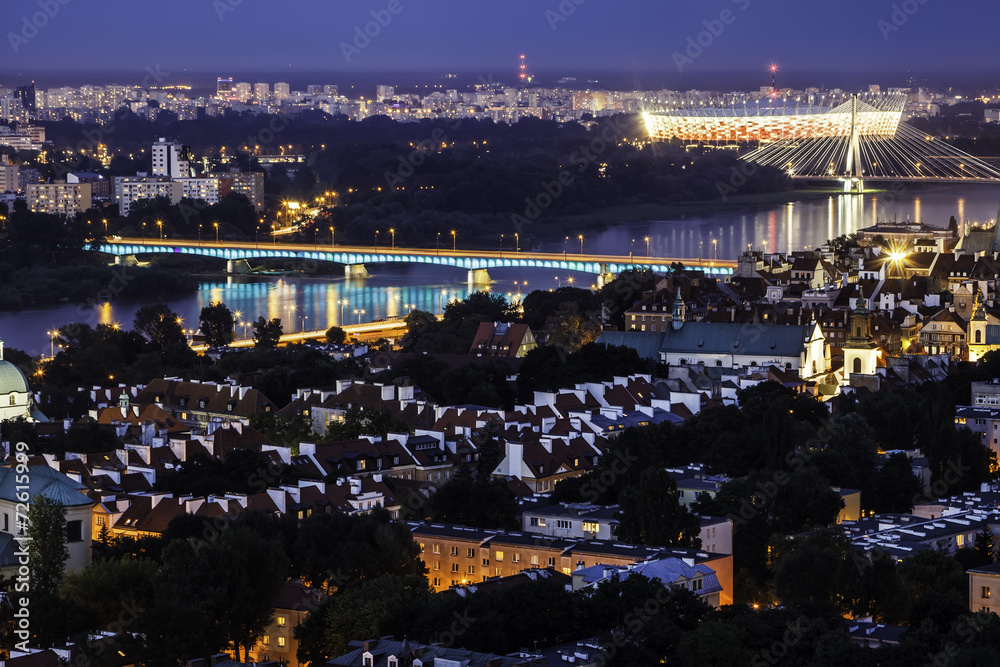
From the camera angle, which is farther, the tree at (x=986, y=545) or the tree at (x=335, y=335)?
the tree at (x=335, y=335)

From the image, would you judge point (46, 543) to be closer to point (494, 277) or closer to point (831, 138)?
point (494, 277)

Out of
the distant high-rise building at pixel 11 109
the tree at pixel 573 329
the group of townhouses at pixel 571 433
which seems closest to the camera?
the group of townhouses at pixel 571 433

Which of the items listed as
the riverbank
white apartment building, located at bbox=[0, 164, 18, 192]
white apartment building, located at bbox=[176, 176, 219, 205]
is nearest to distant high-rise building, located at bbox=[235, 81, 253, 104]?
white apartment building, located at bbox=[0, 164, 18, 192]

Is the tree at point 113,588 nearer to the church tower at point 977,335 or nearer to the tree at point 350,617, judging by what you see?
the tree at point 350,617

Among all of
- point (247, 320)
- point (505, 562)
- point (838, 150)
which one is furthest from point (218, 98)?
point (505, 562)

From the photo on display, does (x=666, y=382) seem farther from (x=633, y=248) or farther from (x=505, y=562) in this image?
(x=633, y=248)

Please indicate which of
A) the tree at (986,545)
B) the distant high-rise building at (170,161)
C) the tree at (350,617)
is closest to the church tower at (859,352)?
the tree at (986,545)
